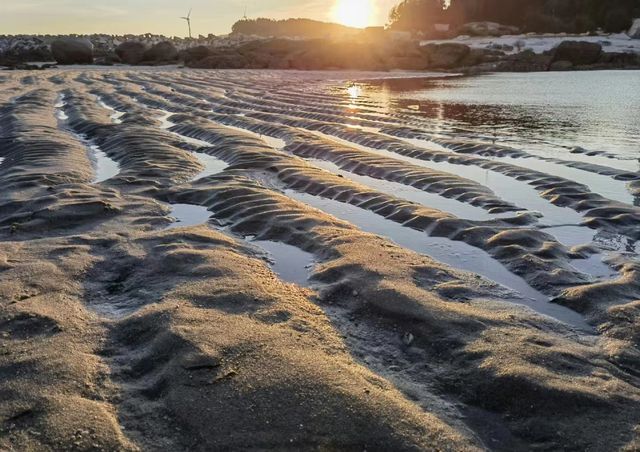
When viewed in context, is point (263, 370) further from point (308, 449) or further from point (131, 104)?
point (131, 104)

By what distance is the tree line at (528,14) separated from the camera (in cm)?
7006

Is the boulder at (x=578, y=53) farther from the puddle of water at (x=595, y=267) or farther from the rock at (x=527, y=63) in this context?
the puddle of water at (x=595, y=267)

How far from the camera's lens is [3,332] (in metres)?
2.91

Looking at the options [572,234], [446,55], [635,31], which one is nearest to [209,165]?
[572,234]

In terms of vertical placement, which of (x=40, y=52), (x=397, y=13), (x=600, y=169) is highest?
(x=397, y=13)

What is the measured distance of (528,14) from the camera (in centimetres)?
7931

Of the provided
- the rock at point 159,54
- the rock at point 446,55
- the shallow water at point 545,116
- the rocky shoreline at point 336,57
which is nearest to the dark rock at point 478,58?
the rocky shoreline at point 336,57

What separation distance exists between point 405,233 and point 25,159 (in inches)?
221

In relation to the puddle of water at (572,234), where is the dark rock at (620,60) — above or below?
above

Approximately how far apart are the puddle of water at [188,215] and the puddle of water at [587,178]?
4.58 m

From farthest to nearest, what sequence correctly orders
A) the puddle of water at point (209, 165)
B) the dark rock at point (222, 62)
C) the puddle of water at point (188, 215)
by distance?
the dark rock at point (222, 62) < the puddle of water at point (209, 165) < the puddle of water at point (188, 215)

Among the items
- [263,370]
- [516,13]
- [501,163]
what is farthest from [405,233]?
[516,13]

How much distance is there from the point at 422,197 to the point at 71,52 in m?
44.7

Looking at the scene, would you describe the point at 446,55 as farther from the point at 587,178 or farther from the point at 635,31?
the point at 587,178
